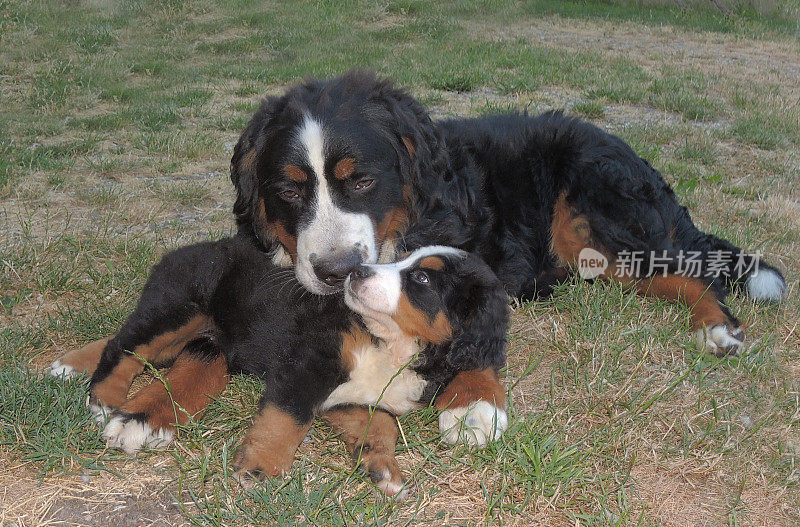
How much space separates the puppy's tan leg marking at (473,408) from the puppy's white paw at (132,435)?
1010mm

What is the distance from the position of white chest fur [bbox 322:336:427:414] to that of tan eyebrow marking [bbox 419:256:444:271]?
0.32 m

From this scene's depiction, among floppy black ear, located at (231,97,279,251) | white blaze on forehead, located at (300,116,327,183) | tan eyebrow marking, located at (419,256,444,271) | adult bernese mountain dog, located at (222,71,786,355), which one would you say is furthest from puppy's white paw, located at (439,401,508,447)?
floppy black ear, located at (231,97,279,251)

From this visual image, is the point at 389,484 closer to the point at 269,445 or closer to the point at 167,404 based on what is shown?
the point at 269,445

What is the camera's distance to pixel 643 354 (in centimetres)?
315

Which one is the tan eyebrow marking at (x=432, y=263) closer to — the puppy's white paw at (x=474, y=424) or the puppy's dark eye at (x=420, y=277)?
the puppy's dark eye at (x=420, y=277)

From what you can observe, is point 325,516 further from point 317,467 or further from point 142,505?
point 142,505

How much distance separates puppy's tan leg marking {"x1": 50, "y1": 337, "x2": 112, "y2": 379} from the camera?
3014mm

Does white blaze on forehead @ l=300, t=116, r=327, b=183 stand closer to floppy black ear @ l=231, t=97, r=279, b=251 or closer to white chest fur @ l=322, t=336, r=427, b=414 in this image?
floppy black ear @ l=231, t=97, r=279, b=251

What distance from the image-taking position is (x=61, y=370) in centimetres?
302

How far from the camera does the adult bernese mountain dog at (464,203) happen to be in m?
2.90

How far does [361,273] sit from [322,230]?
0.83ft

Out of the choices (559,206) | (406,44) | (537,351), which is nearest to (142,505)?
(537,351)

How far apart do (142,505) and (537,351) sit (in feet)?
A: 5.94

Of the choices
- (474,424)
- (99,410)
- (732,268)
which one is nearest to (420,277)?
(474,424)
